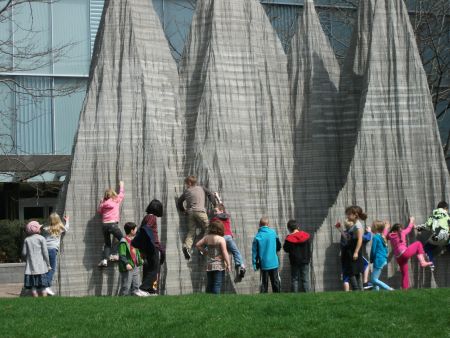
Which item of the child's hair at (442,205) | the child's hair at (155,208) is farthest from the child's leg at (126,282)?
the child's hair at (442,205)

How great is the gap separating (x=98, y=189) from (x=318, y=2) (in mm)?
19006

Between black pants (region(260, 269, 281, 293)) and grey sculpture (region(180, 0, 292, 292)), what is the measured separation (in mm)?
819

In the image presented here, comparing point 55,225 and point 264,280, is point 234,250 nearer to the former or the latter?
point 264,280

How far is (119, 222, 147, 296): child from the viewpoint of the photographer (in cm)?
1529

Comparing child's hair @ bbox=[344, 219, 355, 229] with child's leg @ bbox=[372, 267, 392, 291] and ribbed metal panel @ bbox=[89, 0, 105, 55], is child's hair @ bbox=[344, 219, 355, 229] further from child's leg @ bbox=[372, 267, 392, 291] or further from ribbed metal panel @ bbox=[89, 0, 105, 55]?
ribbed metal panel @ bbox=[89, 0, 105, 55]

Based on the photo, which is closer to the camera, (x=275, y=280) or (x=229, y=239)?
(x=229, y=239)

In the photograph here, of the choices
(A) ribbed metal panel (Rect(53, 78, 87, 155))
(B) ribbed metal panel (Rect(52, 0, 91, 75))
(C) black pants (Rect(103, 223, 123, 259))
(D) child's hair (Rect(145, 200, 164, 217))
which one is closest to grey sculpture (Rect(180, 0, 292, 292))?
(C) black pants (Rect(103, 223, 123, 259))

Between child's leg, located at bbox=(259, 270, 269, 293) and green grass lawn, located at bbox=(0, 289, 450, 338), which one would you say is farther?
child's leg, located at bbox=(259, 270, 269, 293)

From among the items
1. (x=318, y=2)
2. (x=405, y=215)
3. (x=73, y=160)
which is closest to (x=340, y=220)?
(x=405, y=215)

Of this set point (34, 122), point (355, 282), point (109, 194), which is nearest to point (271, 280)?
point (355, 282)

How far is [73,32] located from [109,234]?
19096 millimetres

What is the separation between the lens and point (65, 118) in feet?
112

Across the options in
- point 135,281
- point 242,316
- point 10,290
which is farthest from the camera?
point 10,290

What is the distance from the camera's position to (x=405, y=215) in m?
17.5
